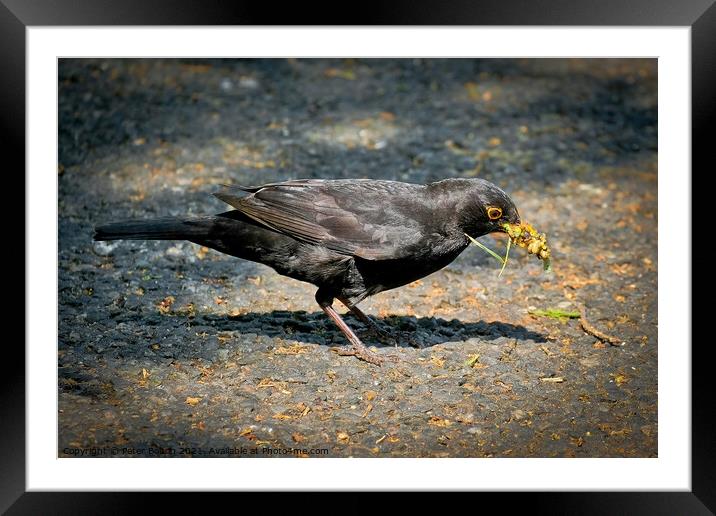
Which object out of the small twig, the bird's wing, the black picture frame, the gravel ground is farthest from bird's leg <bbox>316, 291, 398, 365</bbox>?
the small twig

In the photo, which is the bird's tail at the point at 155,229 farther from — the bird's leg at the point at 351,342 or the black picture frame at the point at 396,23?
the bird's leg at the point at 351,342

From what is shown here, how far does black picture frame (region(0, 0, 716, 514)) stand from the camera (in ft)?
14.7

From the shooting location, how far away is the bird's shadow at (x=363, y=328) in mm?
6078

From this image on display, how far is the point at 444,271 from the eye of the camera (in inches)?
280

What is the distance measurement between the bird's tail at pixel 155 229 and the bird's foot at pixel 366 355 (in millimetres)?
1205

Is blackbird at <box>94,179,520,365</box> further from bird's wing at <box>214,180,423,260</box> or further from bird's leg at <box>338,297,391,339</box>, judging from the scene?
bird's leg at <box>338,297,391,339</box>

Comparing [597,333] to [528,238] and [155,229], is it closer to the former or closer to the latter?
[528,238]

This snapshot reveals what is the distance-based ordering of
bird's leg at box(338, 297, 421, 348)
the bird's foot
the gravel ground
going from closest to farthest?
the gravel ground, the bird's foot, bird's leg at box(338, 297, 421, 348)

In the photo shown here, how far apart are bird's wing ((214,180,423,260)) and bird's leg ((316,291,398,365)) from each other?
0.49 m

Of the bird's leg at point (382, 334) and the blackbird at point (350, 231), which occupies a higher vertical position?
the blackbird at point (350, 231)

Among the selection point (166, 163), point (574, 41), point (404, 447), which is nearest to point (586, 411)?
point (404, 447)

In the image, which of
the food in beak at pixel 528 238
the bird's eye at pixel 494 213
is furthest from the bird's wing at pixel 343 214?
the food in beak at pixel 528 238
